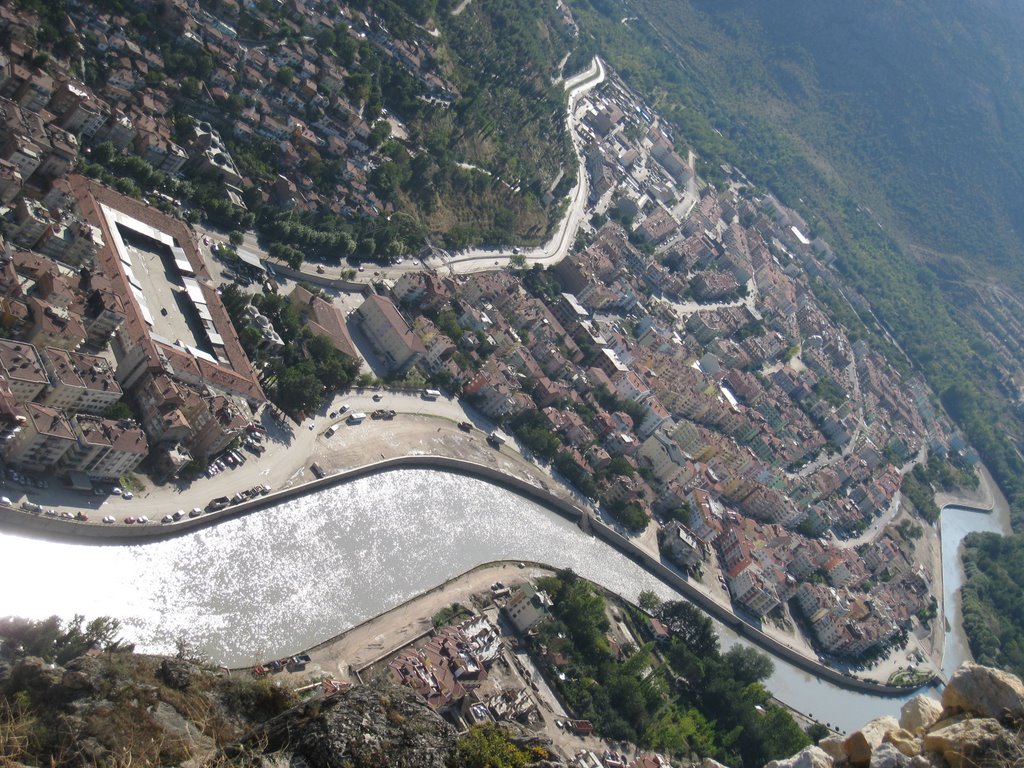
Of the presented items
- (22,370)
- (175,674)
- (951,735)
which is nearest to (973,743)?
(951,735)

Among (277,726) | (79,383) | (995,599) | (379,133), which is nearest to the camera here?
(277,726)

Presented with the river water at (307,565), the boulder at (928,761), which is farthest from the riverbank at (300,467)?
the boulder at (928,761)

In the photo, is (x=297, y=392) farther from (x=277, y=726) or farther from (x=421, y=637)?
(x=277, y=726)

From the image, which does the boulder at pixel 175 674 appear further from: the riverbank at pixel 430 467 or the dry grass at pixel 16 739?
the riverbank at pixel 430 467

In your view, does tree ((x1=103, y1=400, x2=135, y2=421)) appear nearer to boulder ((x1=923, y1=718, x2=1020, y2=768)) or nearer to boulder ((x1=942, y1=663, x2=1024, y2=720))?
boulder ((x1=942, y1=663, x2=1024, y2=720))

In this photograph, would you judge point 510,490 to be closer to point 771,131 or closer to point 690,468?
point 690,468

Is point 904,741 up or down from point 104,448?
up

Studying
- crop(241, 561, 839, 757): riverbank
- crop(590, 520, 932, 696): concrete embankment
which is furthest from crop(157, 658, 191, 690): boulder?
crop(590, 520, 932, 696): concrete embankment
